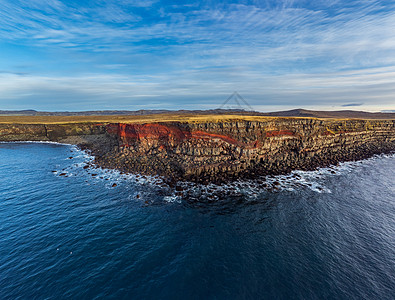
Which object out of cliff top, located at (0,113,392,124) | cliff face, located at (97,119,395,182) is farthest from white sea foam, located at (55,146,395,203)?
cliff top, located at (0,113,392,124)

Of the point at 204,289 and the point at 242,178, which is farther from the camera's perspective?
the point at 242,178

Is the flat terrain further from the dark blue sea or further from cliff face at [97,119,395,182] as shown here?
the dark blue sea

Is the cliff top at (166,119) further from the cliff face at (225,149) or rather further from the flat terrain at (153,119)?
the cliff face at (225,149)

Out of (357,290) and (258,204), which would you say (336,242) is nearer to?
(357,290)

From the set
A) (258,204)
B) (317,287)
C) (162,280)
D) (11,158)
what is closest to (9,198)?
(162,280)

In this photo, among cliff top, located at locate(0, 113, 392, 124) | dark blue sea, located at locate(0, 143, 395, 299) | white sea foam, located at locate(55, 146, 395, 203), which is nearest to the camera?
dark blue sea, located at locate(0, 143, 395, 299)

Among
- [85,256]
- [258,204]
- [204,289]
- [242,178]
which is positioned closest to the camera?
[204,289]
